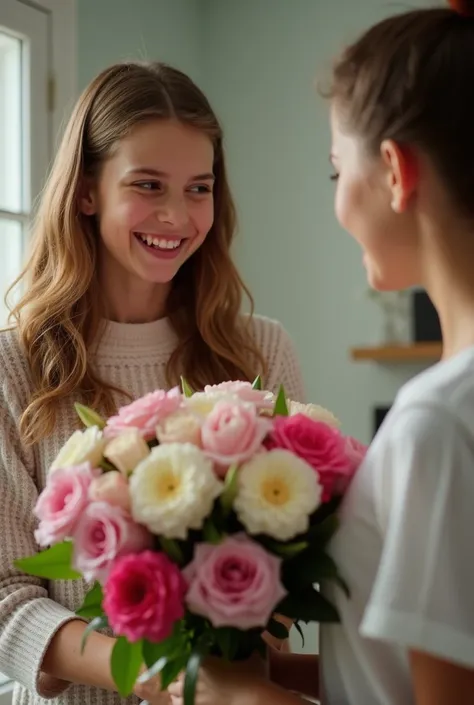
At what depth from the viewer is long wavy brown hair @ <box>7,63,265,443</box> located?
1604 millimetres

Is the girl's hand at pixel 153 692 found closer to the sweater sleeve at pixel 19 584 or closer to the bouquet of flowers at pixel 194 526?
the bouquet of flowers at pixel 194 526

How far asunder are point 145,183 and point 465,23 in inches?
31.2

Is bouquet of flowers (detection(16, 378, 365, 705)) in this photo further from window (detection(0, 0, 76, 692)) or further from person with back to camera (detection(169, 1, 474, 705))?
window (detection(0, 0, 76, 692))

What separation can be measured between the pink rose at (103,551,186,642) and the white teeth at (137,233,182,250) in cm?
81

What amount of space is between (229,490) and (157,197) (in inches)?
32.2

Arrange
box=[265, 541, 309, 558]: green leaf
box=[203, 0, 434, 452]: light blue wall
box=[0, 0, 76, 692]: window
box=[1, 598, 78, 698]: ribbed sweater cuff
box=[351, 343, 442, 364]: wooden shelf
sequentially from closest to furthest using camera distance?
box=[265, 541, 309, 558]: green leaf
box=[1, 598, 78, 698]: ribbed sweater cuff
box=[0, 0, 76, 692]: window
box=[351, 343, 442, 364]: wooden shelf
box=[203, 0, 434, 452]: light blue wall

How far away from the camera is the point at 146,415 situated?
1.00 m

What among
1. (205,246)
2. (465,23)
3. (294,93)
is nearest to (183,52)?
(294,93)

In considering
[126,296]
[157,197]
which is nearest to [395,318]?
[126,296]

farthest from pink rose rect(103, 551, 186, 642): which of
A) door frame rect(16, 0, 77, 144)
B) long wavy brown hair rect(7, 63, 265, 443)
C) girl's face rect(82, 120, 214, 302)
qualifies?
door frame rect(16, 0, 77, 144)

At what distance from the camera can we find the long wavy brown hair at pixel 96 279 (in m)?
1.60


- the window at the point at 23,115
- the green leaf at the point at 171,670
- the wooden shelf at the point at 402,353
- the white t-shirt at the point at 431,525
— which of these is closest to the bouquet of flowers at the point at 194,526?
the green leaf at the point at 171,670

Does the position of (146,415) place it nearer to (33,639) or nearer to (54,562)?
(54,562)

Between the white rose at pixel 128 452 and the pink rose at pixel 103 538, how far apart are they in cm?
5
